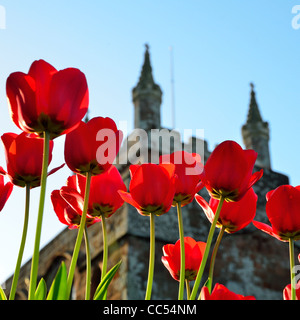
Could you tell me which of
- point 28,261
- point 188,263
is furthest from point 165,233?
point 188,263

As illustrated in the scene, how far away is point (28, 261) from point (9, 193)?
53.9ft

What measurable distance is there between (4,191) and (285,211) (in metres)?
0.50

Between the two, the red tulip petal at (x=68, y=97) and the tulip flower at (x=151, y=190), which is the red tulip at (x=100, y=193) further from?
the red tulip petal at (x=68, y=97)

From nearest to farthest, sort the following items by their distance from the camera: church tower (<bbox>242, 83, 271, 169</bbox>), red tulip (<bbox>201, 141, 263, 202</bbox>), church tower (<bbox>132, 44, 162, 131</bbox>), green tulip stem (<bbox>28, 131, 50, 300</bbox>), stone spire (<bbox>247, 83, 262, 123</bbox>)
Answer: green tulip stem (<bbox>28, 131, 50, 300</bbox>), red tulip (<bbox>201, 141, 263, 202</bbox>), church tower (<bbox>132, 44, 162, 131</bbox>), church tower (<bbox>242, 83, 271, 169</bbox>), stone spire (<bbox>247, 83, 262, 123</bbox>)

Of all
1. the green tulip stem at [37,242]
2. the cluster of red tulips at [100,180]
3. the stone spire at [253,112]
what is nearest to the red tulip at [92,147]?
the cluster of red tulips at [100,180]

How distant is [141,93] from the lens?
584 inches

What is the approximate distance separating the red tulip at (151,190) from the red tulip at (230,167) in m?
0.07

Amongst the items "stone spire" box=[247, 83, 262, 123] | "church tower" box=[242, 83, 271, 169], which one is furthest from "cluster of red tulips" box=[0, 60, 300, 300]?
"stone spire" box=[247, 83, 262, 123]

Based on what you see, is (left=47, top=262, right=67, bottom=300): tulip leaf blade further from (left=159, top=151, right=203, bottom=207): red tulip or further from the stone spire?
the stone spire

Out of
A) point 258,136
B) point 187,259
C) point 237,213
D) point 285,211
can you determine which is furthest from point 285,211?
point 258,136

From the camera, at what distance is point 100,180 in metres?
1.00

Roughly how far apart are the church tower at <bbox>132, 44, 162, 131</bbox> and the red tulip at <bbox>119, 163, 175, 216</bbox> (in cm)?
1326

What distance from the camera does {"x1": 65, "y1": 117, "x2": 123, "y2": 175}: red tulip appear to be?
2.90 feet
